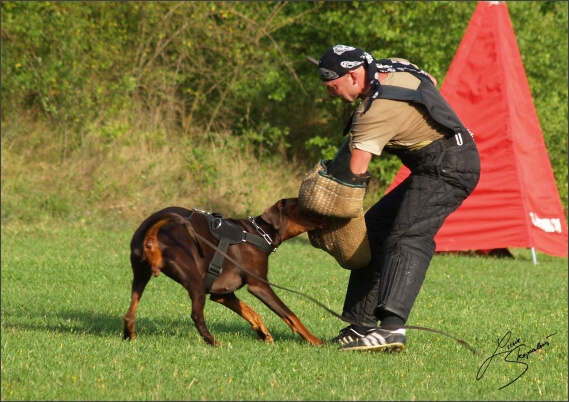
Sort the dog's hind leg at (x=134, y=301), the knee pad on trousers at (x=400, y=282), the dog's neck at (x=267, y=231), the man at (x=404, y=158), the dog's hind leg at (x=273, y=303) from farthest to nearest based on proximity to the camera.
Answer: the dog's neck at (x=267, y=231), the dog's hind leg at (x=273, y=303), the dog's hind leg at (x=134, y=301), the knee pad on trousers at (x=400, y=282), the man at (x=404, y=158)

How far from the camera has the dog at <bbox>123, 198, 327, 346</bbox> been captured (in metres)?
5.78

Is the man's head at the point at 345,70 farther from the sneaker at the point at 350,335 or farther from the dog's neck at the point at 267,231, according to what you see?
the sneaker at the point at 350,335

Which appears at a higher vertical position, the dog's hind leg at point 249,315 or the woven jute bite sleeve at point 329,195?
the woven jute bite sleeve at point 329,195

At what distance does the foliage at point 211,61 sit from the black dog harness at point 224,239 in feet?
30.5

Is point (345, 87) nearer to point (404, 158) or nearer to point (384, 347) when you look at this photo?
point (404, 158)

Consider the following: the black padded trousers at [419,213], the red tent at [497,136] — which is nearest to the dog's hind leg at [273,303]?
the black padded trousers at [419,213]

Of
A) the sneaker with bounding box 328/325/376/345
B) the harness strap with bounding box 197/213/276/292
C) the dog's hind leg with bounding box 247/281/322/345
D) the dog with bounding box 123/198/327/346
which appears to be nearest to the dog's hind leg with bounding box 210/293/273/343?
the dog with bounding box 123/198/327/346

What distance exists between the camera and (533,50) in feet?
57.3

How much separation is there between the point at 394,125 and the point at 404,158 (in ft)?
1.37

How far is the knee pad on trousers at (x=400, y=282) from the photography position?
18.4 feet

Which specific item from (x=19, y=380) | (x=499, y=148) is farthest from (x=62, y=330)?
(x=499, y=148)

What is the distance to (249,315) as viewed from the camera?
6.25 metres

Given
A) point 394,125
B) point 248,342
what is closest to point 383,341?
point 248,342

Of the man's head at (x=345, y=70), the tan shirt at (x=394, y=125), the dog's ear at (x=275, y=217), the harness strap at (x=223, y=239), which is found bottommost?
the harness strap at (x=223, y=239)
